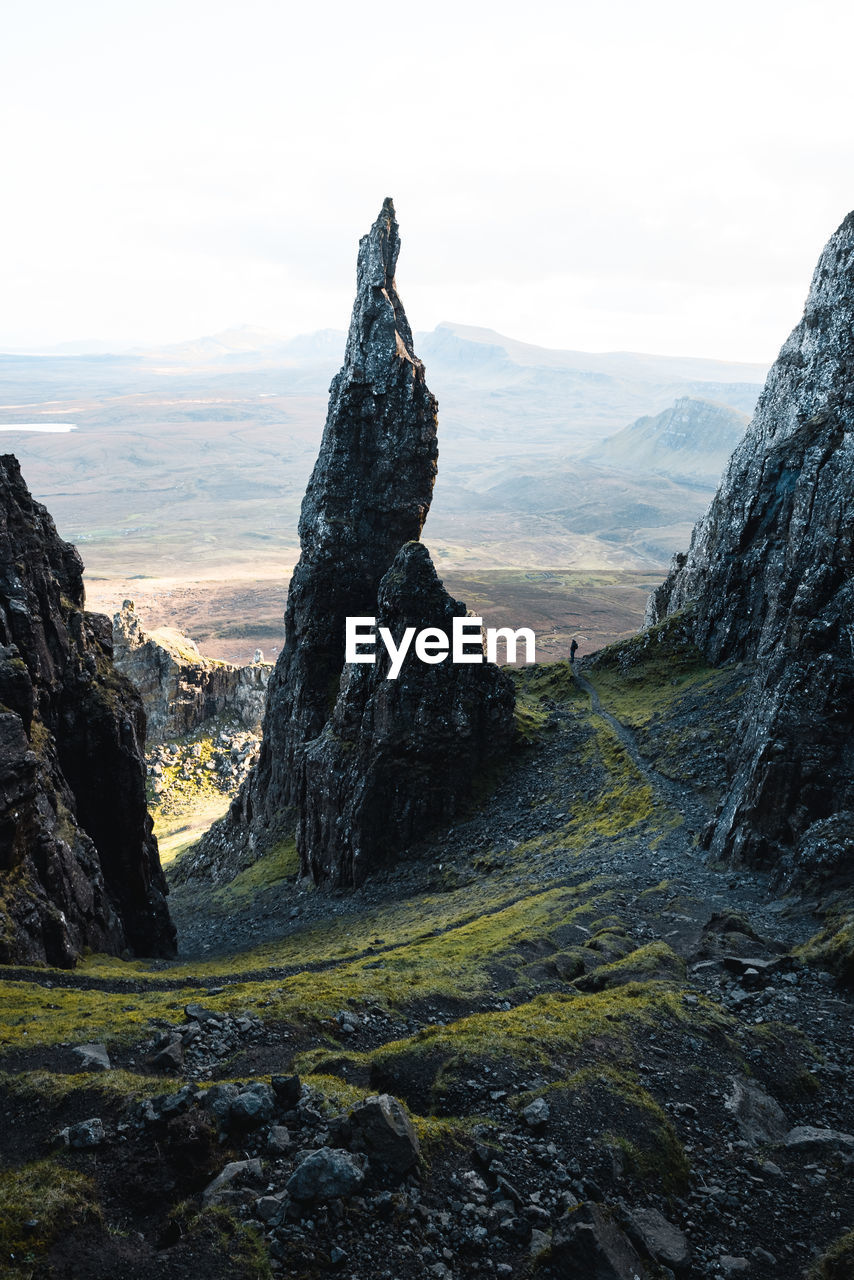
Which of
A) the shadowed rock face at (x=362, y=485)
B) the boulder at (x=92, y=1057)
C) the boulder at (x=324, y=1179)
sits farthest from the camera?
the shadowed rock face at (x=362, y=485)

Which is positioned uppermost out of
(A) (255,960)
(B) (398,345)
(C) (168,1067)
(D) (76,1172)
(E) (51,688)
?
(B) (398,345)

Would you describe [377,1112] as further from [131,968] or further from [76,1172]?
[131,968]

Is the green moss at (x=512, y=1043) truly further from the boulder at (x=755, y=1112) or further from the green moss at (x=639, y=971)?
the boulder at (x=755, y=1112)

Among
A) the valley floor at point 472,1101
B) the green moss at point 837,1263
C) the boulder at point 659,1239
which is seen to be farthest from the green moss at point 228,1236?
the green moss at point 837,1263

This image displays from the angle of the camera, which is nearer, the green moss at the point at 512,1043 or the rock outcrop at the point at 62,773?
the green moss at the point at 512,1043

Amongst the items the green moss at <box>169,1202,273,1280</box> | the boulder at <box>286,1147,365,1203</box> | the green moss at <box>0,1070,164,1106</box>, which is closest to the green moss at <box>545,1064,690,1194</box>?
the boulder at <box>286,1147,365,1203</box>

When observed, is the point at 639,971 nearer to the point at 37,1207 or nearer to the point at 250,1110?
the point at 250,1110

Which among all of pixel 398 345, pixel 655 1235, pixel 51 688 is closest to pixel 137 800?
pixel 51 688

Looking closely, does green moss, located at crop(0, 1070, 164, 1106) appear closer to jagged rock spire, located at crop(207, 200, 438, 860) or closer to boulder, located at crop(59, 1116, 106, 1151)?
boulder, located at crop(59, 1116, 106, 1151)
